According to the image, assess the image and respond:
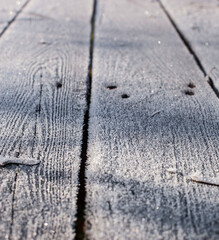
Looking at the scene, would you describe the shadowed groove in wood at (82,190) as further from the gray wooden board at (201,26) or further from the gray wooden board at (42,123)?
the gray wooden board at (201,26)

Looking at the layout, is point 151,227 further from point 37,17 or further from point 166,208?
point 37,17

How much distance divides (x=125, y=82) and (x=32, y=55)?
46 cm

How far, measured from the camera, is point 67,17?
2.01 m

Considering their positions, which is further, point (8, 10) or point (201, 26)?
point (8, 10)

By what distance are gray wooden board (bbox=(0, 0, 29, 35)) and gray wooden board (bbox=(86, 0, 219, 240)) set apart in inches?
25.3

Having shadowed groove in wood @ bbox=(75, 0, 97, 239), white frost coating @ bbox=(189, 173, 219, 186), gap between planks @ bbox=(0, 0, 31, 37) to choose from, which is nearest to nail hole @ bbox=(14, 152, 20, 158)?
shadowed groove in wood @ bbox=(75, 0, 97, 239)

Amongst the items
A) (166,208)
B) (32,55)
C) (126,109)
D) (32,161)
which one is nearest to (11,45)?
(32,55)

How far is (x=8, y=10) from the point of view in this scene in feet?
7.00

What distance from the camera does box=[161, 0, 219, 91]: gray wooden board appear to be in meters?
1.45

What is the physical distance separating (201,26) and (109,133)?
47.7 inches

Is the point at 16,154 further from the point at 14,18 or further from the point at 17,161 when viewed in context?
the point at 14,18

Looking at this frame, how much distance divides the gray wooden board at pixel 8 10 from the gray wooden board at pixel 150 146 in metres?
0.64

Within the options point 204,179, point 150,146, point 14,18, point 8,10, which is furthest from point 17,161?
point 8,10

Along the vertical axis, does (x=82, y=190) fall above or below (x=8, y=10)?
above
